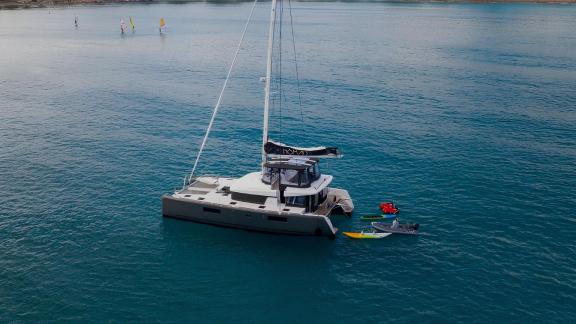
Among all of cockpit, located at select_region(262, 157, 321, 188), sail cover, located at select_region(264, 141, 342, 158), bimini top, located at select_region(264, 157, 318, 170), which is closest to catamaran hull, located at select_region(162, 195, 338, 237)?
cockpit, located at select_region(262, 157, 321, 188)

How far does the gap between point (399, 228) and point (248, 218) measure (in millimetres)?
15873

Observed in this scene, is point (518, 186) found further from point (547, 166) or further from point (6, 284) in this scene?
point (6, 284)

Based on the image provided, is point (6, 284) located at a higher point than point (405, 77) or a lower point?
lower

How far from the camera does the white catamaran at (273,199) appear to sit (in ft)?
172

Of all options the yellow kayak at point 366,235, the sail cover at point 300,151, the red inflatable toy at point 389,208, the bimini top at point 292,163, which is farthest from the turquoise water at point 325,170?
the sail cover at point 300,151

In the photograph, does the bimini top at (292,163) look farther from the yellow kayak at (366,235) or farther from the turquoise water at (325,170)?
the yellow kayak at (366,235)

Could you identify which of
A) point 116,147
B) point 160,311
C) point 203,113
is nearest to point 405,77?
point 203,113

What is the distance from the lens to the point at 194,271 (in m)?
47.5

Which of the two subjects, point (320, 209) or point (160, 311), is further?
point (320, 209)

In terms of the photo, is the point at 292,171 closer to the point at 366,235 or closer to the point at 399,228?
the point at 366,235

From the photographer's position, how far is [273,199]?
177 feet

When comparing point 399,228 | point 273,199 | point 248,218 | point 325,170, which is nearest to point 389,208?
point 399,228

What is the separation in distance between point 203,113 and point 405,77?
5789 cm

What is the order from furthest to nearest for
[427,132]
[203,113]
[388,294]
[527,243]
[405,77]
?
[405,77], [203,113], [427,132], [527,243], [388,294]
